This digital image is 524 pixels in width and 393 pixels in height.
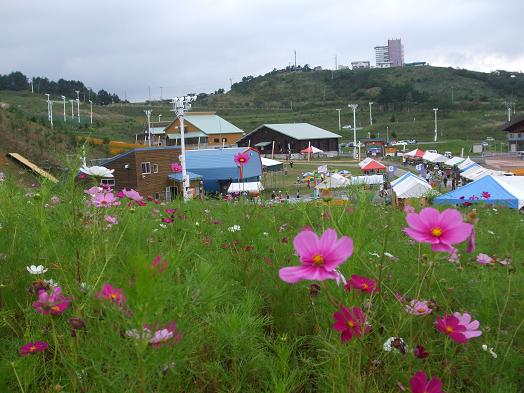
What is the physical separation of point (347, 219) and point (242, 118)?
7998 cm

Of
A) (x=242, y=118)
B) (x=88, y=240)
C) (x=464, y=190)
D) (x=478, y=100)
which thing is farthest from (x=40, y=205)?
(x=478, y=100)

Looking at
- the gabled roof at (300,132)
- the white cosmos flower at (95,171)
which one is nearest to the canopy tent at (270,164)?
the gabled roof at (300,132)

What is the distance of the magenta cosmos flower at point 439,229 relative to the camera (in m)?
1.11

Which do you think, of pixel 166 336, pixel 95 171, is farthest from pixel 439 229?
pixel 95 171

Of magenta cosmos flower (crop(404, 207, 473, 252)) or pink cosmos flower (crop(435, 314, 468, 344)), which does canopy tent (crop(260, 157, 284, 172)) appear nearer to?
pink cosmos flower (crop(435, 314, 468, 344))

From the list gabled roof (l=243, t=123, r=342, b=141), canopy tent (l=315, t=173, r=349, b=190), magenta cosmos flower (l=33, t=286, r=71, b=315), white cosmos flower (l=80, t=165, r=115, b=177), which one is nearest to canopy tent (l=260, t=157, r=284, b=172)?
gabled roof (l=243, t=123, r=342, b=141)

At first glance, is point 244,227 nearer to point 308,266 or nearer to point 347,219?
point 347,219

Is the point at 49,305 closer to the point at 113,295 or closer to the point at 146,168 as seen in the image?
the point at 113,295

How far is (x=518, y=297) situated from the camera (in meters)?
2.13

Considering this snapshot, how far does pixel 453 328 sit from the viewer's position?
1322 millimetres

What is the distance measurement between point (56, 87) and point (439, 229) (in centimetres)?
10986

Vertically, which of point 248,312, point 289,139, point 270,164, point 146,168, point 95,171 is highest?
point 95,171

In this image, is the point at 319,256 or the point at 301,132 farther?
the point at 301,132

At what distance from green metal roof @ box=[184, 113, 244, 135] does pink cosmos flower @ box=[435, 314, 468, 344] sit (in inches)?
2012
